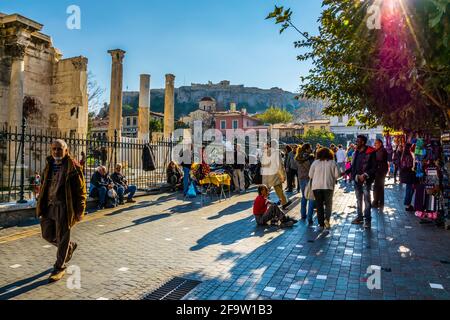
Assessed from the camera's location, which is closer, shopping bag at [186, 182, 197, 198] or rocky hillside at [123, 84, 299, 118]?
shopping bag at [186, 182, 197, 198]

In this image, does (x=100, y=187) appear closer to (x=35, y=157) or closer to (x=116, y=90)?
(x=35, y=157)

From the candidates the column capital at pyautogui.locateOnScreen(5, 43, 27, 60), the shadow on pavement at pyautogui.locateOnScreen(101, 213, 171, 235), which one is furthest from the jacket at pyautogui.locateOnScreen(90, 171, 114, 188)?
the column capital at pyautogui.locateOnScreen(5, 43, 27, 60)

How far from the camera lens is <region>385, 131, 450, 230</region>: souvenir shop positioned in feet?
25.1

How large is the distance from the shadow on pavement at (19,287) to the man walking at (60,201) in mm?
295

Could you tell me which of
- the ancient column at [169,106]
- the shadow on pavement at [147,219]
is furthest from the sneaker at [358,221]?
the ancient column at [169,106]

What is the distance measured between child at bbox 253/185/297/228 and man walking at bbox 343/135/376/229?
1.61 meters

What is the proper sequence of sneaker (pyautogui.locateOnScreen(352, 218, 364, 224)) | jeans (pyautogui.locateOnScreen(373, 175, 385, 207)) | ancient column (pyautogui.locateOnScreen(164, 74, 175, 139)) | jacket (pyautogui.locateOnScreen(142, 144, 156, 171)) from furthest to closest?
ancient column (pyautogui.locateOnScreen(164, 74, 175, 139)) < jacket (pyautogui.locateOnScreen(142, 144, 156, 171)) < jeans (pyautogui.locateOnScreen(373, 175, 385, 207)) < sneaker (pyautogui.locateOnScreen(352, 218, 364, 224))

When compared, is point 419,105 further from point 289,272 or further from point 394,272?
point 289,272

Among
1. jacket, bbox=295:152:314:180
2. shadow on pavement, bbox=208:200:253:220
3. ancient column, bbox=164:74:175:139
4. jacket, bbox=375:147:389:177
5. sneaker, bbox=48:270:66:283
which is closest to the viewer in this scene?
sneaker, bbox=48:270:66:283

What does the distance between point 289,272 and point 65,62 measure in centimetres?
1711

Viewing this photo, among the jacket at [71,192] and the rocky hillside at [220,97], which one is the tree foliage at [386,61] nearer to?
the jacket at [71,192]

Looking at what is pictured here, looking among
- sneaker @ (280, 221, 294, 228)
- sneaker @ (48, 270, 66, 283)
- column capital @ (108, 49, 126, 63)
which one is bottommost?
sneaker @ (48, 270, 66, 283)

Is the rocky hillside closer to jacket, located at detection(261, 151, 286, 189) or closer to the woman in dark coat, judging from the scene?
jacket, located at detection(261, 151, 286, 189)
